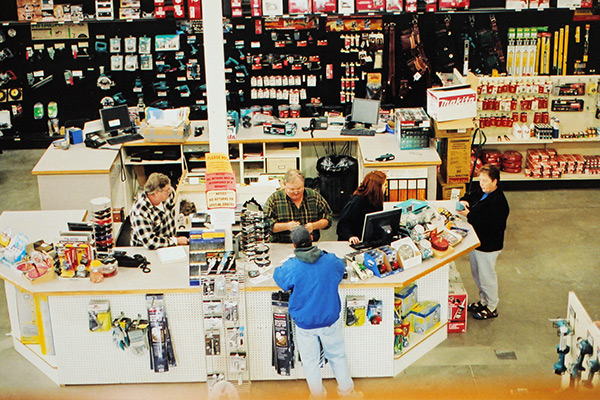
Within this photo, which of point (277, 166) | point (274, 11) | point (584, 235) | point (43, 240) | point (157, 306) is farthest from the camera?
point (274, 11)

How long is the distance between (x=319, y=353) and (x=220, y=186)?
1.49m

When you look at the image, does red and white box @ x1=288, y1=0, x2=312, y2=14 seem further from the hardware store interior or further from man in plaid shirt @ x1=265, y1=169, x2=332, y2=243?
man in plaid shirt @ x1=265, y1=169, x2=332, y2=243

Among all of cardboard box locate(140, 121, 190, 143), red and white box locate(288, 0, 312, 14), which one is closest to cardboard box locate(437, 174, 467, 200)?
cardboard box locate(140, 121, 190, 143)

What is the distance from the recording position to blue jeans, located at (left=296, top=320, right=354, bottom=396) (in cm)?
592

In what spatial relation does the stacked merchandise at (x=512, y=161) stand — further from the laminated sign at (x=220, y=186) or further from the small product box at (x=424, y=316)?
the laminated sign at (x=220, y=186)

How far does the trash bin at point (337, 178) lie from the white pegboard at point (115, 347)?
3.97 meters

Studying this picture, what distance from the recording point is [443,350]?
6.95 metres

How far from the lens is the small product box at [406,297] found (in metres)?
6.52

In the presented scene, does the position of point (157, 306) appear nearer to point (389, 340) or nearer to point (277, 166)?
point (389, 340)

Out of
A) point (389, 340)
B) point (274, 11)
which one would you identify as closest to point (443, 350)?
point (389, 340)

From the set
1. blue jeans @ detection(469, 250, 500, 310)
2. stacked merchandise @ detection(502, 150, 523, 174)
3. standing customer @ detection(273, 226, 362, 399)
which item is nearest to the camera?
standing customer @ detection(273, 226, 362, 399)

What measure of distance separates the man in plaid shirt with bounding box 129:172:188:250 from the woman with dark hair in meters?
1.37

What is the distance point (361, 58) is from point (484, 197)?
16.8 ft

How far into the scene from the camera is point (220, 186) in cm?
629
